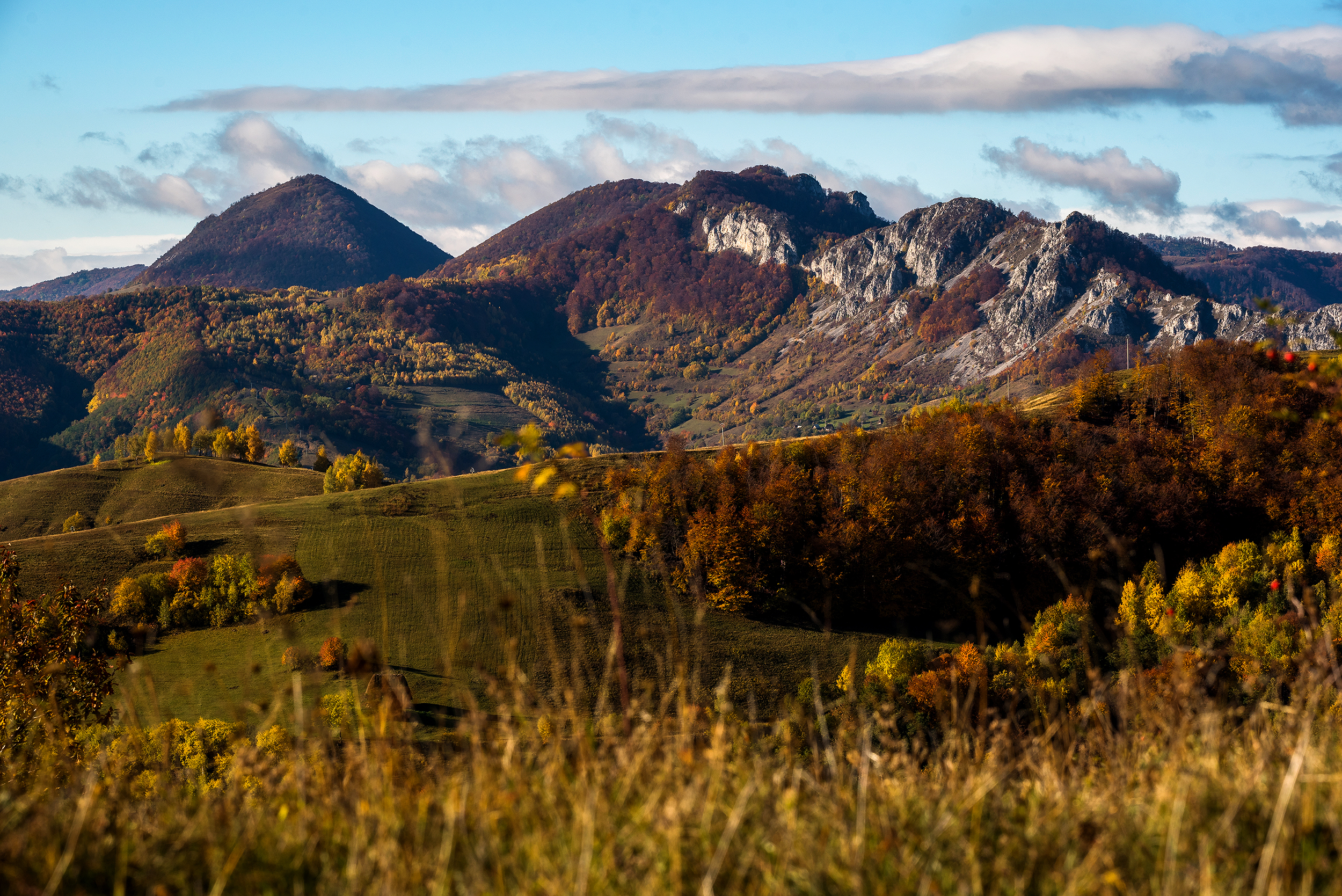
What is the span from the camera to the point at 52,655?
20766 mm

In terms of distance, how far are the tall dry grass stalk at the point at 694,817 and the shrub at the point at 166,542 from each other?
85198mm

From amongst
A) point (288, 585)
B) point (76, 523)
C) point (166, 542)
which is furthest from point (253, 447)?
point (288, 585)

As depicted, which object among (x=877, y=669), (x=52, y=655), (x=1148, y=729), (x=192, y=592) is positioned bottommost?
(x=877, y=669)

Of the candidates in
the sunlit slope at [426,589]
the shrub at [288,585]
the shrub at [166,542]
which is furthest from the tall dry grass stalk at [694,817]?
the shrub at [166,542]

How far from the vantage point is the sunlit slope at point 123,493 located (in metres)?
115

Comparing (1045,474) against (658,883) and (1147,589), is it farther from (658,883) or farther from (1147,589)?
(658,883)

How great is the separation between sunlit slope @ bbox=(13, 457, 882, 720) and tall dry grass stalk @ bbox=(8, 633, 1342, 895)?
41.0 meters

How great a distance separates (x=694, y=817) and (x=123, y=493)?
14088 cm

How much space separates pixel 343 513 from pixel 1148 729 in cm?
9445

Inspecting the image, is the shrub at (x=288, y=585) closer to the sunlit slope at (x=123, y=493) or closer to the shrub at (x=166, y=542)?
the shrub at (x=166, y=542)

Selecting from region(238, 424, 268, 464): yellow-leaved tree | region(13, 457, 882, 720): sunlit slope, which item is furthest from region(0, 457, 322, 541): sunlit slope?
region(13, 457, 882, 720): sunlit slope

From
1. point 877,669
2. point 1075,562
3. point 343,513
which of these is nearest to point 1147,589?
point 1075,562

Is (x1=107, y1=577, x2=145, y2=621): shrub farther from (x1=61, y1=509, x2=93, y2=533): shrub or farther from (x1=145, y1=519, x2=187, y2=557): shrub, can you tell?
(x1=61, y1=509, x2=93, y2=533): shrub

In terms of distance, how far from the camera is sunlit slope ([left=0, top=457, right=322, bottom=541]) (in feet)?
379
